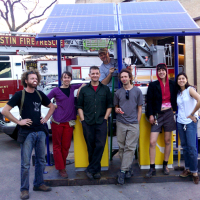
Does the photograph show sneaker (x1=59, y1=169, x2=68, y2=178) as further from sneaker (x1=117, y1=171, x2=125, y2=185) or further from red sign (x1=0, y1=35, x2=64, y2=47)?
red sign (x1=0, y1=35, x2=64, y2=47)

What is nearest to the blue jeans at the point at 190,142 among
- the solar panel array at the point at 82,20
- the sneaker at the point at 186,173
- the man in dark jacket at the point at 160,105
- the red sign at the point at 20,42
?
the sneaker at the point at 186,173

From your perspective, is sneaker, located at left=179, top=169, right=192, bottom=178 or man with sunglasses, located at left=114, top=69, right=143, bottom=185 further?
sneaker, located at left=179, top=169, right=192, bottom=178

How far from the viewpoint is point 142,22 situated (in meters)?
4.44

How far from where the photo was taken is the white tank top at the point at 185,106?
4086 mm

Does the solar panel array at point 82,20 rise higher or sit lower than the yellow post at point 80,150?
higher

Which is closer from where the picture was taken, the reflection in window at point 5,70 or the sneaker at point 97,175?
the sneaker at point 97,175

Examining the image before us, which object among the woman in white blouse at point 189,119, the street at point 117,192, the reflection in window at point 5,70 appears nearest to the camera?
the street at point 117,192

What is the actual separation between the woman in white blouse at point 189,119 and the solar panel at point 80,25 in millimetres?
1578

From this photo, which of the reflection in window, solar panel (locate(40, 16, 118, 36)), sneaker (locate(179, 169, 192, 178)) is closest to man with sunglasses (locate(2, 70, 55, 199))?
solar panel (locate(40, 16, 118, 36))

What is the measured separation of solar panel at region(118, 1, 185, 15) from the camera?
5.02m

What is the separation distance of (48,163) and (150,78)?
275 inches

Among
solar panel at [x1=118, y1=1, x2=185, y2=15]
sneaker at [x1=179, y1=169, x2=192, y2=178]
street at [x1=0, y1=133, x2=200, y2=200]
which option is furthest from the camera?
solar panel at [x1=118, y1=1, x2=185, y2=15]

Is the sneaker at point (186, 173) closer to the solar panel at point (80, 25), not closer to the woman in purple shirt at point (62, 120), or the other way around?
the woman in purple shirt at point (62, 120)

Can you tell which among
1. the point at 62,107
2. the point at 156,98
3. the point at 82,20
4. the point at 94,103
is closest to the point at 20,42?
the point at 82,20
